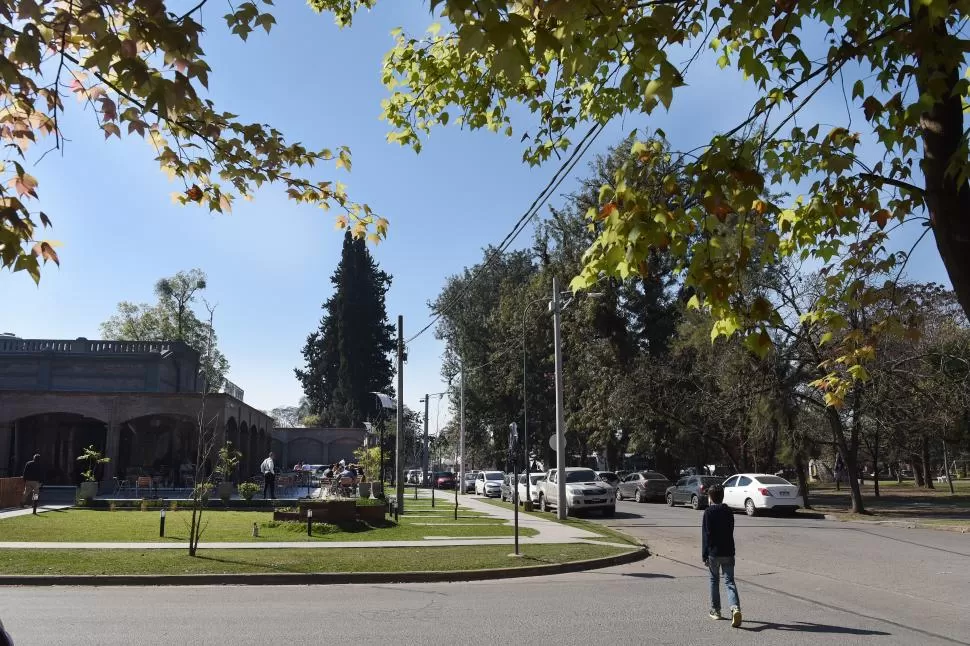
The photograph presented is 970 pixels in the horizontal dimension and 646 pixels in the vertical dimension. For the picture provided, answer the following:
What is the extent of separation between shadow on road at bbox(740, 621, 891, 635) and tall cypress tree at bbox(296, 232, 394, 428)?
2702 inches

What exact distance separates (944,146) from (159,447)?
142 feet

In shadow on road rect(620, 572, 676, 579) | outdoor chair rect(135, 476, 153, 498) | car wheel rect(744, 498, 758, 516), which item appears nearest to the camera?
shadow on road rect(620, 572, 676, 579)

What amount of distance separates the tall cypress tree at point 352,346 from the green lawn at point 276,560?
6151 cm

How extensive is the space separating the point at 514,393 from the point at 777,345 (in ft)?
91.6

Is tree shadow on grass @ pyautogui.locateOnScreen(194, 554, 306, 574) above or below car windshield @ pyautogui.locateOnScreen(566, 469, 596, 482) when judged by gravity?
below

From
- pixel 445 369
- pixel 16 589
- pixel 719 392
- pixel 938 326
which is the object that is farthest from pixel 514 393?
pixel 16 589

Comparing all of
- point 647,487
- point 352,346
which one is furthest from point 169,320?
point 647,487

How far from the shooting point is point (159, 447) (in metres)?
42.4

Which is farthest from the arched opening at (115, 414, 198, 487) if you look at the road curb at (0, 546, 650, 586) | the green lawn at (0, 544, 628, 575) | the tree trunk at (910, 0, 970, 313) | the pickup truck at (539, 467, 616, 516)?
the tree trunk at (910, 0, 970, 313)

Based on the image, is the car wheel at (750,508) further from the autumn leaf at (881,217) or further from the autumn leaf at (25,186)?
the autumn leaf at (25,186)

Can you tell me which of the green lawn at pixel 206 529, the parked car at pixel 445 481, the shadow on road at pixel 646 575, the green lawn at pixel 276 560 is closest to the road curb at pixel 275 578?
the green lawn at pixel 276 560

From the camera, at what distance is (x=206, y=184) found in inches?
271

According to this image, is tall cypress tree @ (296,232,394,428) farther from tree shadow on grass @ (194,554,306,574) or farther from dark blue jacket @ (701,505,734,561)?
dark blue jacket @ (701,505,734,561)

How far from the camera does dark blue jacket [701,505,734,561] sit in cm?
887
